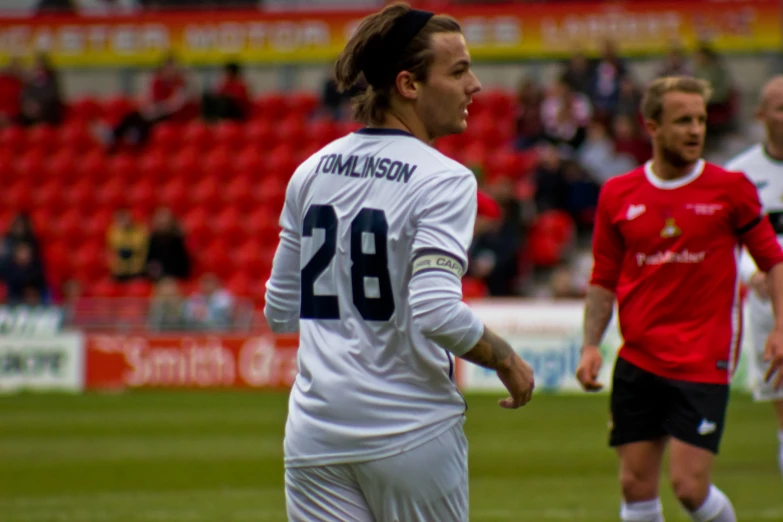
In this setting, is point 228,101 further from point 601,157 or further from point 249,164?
point 601,157

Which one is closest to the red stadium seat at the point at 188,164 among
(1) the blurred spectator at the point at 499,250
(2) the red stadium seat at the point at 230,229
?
(2) the red stadium seat at the point at 230,229

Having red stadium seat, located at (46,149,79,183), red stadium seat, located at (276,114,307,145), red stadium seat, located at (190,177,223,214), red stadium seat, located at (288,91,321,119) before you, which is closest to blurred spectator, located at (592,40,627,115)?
red stadium seat, located at (276,114,307,145)

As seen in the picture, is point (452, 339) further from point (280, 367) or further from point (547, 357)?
point (280, 367)

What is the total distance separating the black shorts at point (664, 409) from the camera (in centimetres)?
562

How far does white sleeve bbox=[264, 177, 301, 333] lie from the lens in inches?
151

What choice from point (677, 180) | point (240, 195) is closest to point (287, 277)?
point (677, 180)

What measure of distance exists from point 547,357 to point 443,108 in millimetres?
13414

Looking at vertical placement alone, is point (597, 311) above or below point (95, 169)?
above

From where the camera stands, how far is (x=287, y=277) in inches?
154

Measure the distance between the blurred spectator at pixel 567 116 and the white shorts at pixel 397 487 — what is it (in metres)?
16.7

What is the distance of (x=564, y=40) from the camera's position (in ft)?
77.5

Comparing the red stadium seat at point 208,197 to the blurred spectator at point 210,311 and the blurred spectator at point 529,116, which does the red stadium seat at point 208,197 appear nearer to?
the blurred spectator at point 210,311

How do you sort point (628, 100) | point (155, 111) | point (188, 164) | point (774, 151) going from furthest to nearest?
point (155, 111), point (188, 164), point (628, 100), point (774, 151)

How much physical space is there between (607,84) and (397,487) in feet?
57.7
